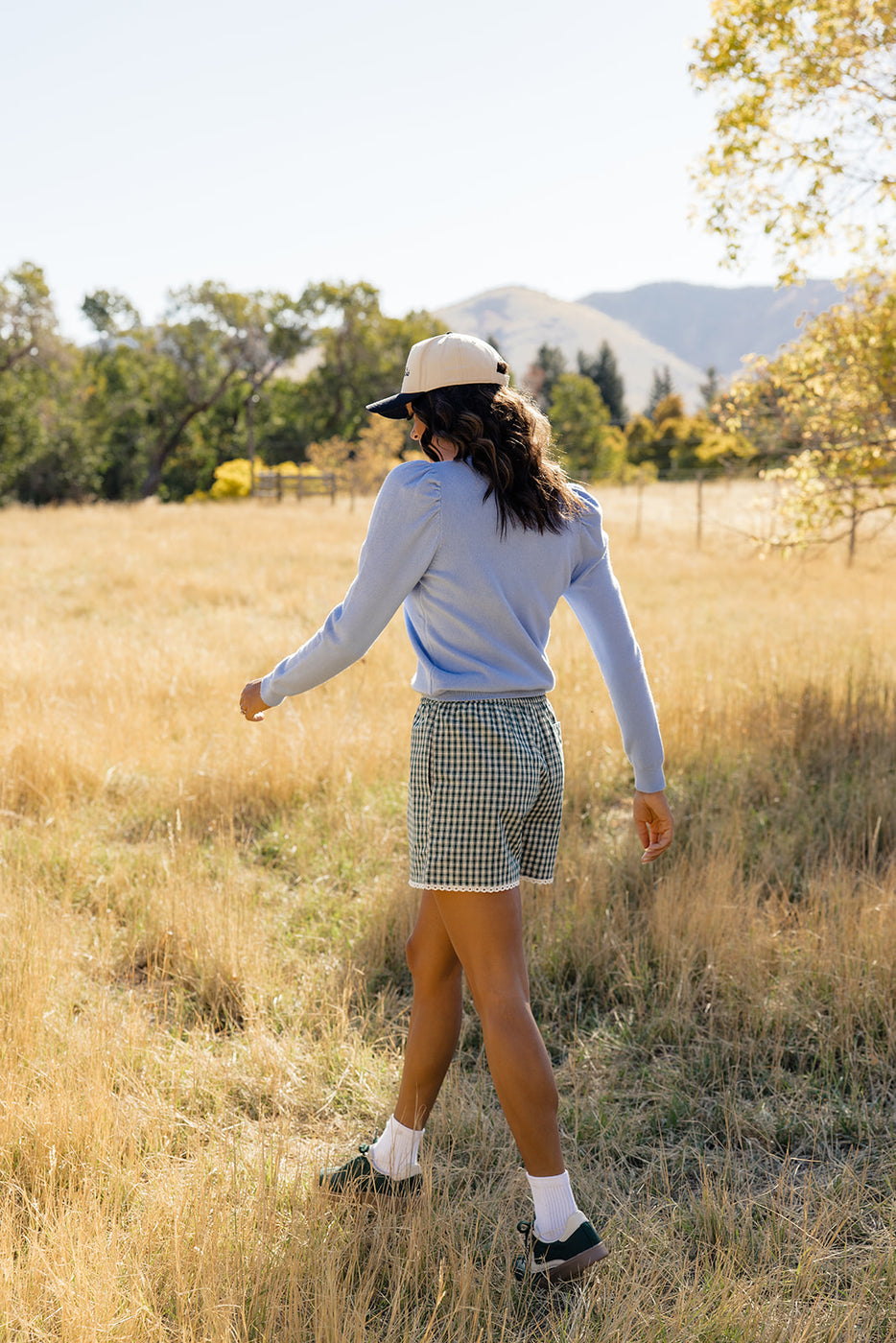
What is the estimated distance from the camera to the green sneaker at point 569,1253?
1.98 metres

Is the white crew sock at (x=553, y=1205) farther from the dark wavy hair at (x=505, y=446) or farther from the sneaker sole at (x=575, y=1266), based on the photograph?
the dark wavy hair at (x=505, y=446)

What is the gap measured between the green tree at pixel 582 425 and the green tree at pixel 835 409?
41855 millimetres

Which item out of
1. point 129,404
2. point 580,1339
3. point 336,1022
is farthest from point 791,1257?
point 129,404

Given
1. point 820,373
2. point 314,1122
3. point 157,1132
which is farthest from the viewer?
point 820,373

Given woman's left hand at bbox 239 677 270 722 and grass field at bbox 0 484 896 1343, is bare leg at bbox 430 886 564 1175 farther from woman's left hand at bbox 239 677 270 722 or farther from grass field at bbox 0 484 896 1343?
woman's left hand at bbox 239 677 270 722

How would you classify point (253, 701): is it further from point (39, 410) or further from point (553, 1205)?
point (39, 410)

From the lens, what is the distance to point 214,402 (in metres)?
49.5

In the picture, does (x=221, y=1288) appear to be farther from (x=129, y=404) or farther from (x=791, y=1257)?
(x=129, y=404)

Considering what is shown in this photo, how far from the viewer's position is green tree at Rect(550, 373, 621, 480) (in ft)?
161

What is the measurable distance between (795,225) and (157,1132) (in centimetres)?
701

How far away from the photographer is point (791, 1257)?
2.16 m

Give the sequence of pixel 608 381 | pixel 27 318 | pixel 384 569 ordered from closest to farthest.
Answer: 1. pixel 384 569
2. pixel 27 318
3. pixel 608 381

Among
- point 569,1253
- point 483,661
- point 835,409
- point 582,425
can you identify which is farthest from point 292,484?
point 569,1253

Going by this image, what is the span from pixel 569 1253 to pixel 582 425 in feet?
Result: 164
